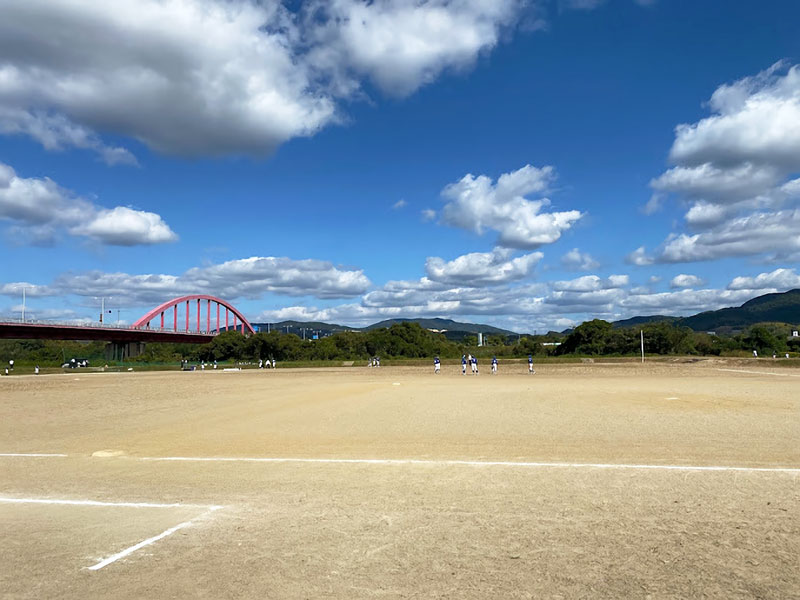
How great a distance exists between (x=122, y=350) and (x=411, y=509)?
103 m

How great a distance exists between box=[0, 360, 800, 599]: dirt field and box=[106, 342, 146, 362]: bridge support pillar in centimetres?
8823

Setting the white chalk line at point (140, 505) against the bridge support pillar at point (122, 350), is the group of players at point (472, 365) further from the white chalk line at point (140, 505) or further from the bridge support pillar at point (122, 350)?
the bridge support pillar at point (122, 350)

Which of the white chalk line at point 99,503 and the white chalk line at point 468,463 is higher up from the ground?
the white chalk line at point 99,503

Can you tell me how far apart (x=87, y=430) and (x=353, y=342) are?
8039cm

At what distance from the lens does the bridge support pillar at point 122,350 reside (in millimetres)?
95250

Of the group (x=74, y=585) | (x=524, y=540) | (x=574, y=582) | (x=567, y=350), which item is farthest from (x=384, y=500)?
(x=567, y=350)

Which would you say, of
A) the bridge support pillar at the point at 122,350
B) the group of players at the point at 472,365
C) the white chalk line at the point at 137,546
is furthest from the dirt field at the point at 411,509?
the bridge support pillar at the point at 122,350

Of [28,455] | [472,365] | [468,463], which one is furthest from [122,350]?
[468,463]

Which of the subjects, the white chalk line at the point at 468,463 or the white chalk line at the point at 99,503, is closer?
the white chalk line at the point at 99,503

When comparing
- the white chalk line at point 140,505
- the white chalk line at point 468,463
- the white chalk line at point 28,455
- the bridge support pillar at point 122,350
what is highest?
the bridge support pillar at point 122,350

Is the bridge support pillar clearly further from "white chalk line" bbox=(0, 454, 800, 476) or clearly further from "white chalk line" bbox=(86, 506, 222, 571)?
"white chalk line" bbox=(86, 506, 222, 571)

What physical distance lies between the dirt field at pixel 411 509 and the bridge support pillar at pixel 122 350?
88231mm

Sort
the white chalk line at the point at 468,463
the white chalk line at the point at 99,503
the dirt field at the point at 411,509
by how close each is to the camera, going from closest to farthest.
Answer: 1. the dirt field at the point at 411,509
2. the white chalk line at the point at 99,503
3. the white chalk line at the point at 468,463

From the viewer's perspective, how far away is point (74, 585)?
4914 mm
